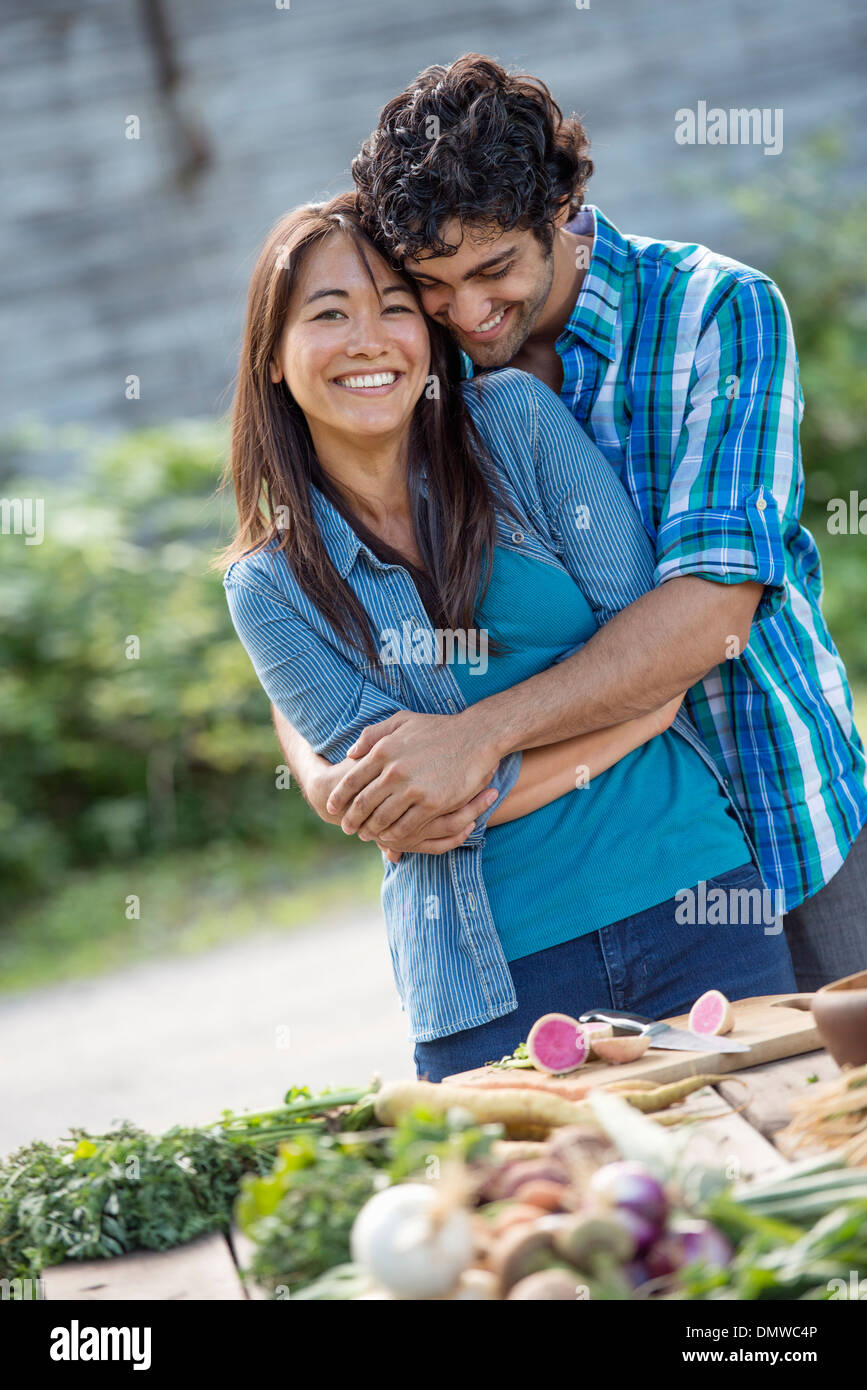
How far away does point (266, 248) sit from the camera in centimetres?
242

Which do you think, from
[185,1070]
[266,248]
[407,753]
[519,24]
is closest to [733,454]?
[407,753]

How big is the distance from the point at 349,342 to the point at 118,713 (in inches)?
171

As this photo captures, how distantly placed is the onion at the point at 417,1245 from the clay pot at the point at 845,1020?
638mm

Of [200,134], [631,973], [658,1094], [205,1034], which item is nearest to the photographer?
[658,1094]

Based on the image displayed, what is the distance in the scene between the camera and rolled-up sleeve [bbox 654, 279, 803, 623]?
2248mm

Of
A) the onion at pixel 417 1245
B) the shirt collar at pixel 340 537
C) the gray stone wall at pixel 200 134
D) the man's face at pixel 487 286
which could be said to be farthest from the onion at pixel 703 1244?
the gray stone wall at pixel 200 134

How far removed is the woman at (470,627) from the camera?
7.39 feet

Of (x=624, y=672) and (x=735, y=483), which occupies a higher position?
(x=735, y=483)

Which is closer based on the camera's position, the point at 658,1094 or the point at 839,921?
the point at 658,1094

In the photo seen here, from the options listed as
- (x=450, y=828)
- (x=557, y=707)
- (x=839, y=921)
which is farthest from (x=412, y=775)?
(x=839, y=921)

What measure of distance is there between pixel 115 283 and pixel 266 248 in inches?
233

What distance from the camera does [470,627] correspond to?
2.33 metres

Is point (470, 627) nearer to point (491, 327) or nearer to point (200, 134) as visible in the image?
point (491, 327)
